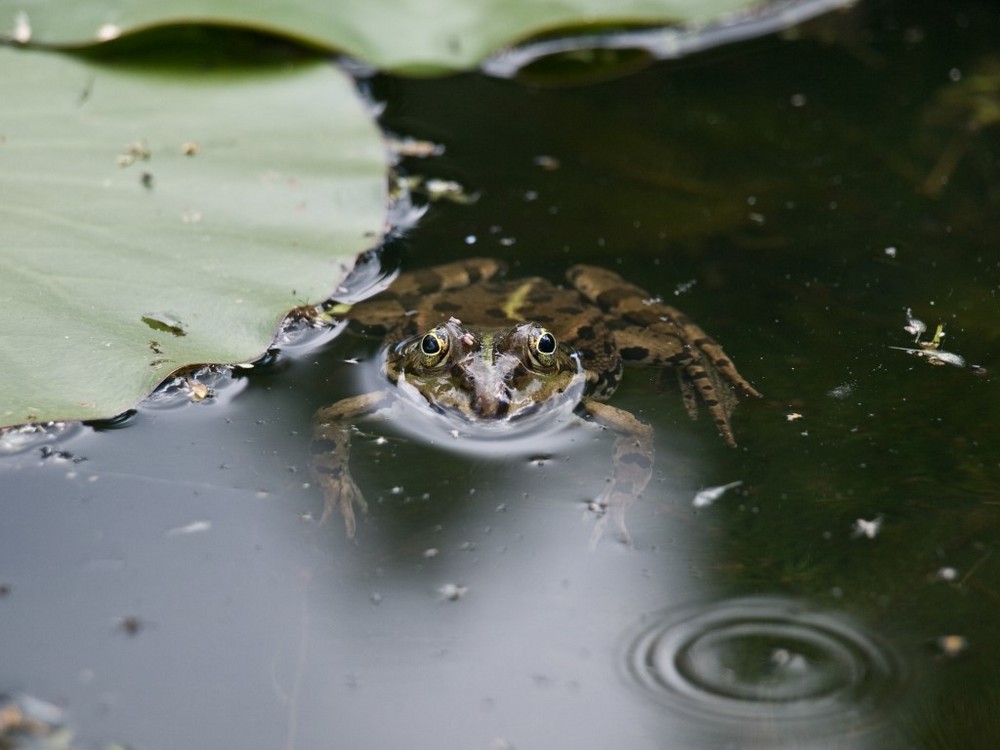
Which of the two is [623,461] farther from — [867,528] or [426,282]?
[426,282]

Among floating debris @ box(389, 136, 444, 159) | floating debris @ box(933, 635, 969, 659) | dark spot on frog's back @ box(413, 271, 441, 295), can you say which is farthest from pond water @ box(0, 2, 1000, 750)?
floating debris @ box(389, 136, 444, 159)

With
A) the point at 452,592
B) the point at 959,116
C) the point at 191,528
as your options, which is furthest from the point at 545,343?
the point at 959,116

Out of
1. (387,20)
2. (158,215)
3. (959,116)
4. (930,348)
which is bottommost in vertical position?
(930,348)

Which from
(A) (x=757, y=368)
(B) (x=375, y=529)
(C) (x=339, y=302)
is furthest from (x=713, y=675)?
(C) (x=339, y=302)

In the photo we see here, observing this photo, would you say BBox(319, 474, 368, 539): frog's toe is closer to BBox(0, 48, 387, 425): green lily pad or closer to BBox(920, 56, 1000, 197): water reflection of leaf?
BBox(0, 48, 387, 425): green lily pad

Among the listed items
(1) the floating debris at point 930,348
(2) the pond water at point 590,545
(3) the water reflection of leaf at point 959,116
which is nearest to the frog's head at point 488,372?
(2) the pond water at point 590,545

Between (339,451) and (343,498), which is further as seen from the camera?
(339,451)

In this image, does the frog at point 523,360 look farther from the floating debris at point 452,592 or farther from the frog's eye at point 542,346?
the floating debris at point 452,592
